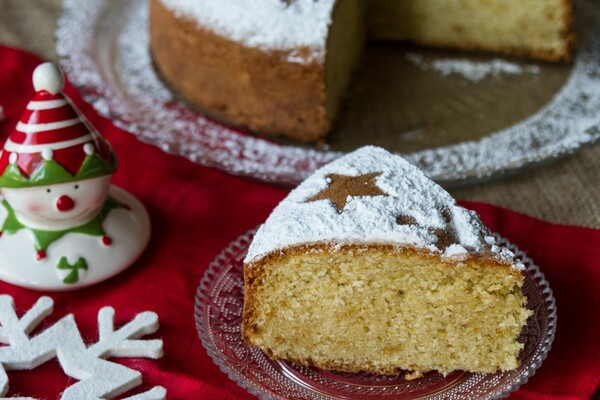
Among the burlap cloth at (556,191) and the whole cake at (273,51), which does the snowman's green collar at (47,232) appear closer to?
the whole cake at (273,51)

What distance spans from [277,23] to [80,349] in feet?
4.31

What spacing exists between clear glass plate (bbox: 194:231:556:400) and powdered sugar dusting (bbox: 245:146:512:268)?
0.20 metres

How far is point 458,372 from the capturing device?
1948 millimetres

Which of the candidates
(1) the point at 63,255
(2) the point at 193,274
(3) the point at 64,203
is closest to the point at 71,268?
(1) the point at 63,255

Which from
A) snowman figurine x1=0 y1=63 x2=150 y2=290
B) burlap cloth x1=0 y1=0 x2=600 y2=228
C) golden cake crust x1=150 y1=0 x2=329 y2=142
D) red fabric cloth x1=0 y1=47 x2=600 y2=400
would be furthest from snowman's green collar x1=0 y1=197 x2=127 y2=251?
burlap cloth x1=0 y1=0 x2=600 y2=228

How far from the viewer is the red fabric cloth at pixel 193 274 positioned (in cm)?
196

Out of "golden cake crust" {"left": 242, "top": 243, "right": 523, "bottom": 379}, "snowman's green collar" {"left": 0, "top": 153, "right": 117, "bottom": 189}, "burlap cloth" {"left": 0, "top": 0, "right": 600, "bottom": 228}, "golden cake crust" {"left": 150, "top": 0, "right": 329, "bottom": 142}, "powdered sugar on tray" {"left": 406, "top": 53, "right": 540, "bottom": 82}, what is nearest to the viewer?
"golden cake crust" {"left": 242, "top": 243, "right": 523, "bottom": 379}

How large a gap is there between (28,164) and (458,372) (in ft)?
3.82

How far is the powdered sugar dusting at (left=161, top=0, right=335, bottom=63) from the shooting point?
278 cm

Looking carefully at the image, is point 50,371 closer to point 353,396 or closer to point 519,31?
point 353,396

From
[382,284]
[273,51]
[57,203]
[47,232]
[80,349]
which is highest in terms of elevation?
[273,51]

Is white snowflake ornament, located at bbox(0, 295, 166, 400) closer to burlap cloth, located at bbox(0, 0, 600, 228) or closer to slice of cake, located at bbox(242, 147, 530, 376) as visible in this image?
slice of cake, located at bbox(242, 147, 530, 376)

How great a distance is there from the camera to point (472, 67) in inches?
134

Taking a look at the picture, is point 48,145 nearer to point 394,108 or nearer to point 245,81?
point 245,81
